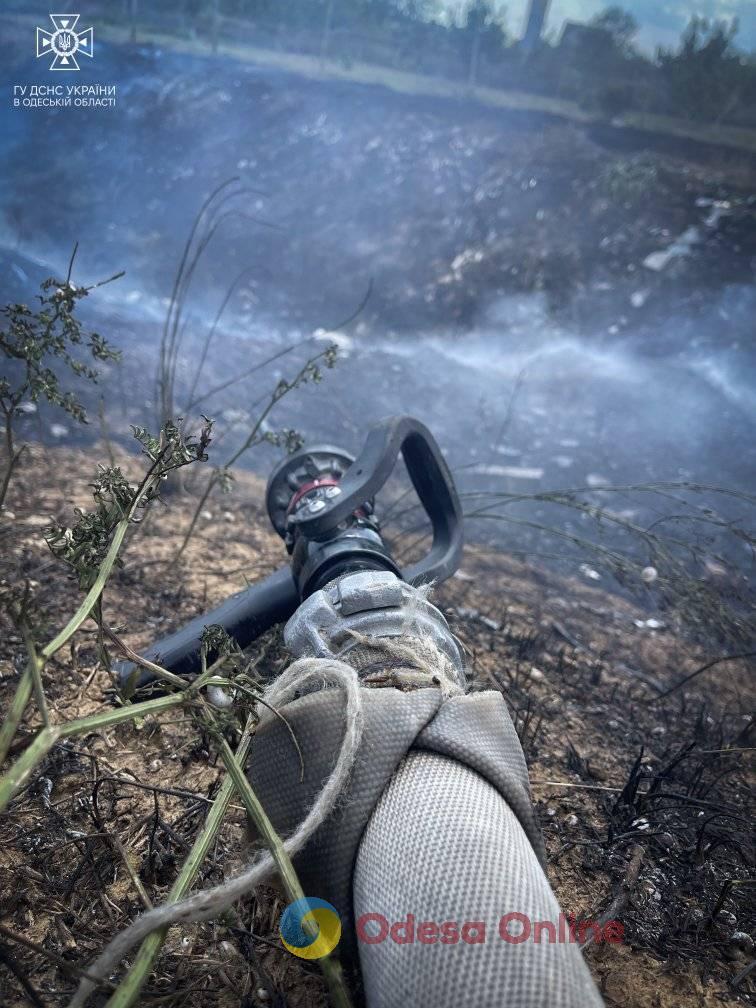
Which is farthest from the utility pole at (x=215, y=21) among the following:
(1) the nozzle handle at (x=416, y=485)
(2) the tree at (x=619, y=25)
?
(1) the nozzle handle at (x=416, y=485)

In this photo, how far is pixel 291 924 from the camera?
3.05ft

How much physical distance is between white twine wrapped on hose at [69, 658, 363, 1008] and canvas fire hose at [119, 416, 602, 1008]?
1.3 inches

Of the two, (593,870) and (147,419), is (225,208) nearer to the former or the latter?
(147,419)

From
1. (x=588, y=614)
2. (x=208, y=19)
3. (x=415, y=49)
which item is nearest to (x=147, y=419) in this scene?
(x=588, y=614)

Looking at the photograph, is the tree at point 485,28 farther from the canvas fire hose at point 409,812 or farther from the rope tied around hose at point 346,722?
the rope tied around hose at point 346,722

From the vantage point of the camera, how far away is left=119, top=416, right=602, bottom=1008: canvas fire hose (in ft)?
2.44

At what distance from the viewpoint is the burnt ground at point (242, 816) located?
1.09 meters

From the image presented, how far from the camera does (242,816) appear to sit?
1.37 meters

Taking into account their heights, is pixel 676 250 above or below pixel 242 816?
above

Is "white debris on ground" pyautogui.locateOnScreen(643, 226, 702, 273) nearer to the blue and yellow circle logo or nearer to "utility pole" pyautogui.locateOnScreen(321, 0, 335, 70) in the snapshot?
"utility pole" pyautogui.locateOnScreen(321, 0, 335, 70)

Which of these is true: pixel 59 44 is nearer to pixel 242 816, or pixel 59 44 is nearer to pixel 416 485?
pixel 416 485

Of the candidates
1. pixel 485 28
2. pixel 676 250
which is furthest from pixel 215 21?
pixel 676 250

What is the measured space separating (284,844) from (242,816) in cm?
61

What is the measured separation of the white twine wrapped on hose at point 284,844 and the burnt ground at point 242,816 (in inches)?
4.1
